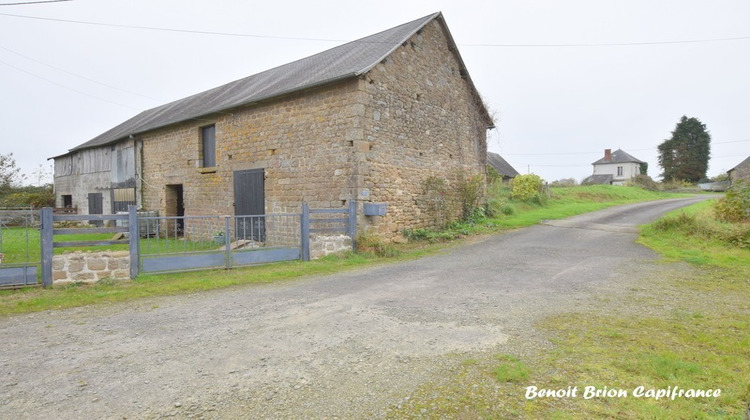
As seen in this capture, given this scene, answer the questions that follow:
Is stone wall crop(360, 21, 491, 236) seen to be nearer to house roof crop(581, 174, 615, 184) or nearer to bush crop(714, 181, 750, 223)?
bush crop(714, 181, 750, 223)

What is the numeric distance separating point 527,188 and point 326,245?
14617 millimetres

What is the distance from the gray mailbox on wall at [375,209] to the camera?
35.6ft

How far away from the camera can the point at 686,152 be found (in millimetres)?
49625

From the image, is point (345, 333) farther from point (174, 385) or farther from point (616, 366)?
point (616, 366)

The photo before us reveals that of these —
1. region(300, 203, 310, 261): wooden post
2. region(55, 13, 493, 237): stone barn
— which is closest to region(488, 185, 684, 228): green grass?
region(55, 13, 493, 237): stone barn

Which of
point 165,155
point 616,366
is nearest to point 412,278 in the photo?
point 616,366

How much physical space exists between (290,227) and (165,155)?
8.61 metres

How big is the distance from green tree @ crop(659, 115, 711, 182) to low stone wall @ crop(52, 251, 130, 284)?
2322 inches

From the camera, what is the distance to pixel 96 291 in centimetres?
665

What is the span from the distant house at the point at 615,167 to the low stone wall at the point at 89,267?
2322 inches

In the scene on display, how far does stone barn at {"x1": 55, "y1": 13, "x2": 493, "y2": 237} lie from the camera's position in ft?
37.0

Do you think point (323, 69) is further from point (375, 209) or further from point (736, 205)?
point (736, 205)

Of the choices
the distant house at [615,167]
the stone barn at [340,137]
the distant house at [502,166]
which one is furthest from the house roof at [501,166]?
the stone barn at [340,137]

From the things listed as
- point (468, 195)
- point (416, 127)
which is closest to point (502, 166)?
point (468, 195)
